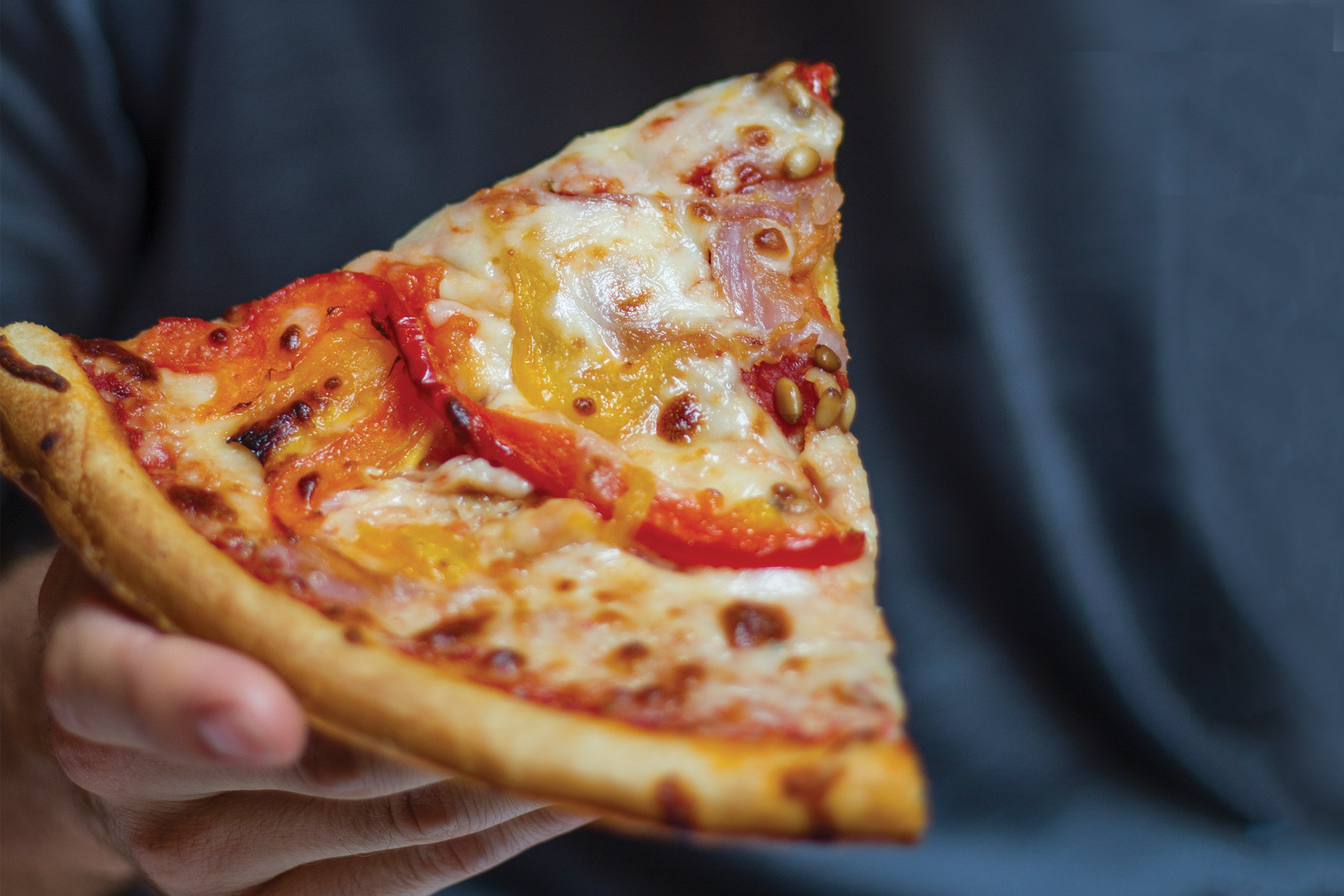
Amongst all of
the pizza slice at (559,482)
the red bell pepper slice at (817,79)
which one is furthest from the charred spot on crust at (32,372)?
the red bell pepper slice at (817,79)

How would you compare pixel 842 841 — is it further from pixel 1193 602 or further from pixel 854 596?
pixel 1193 602

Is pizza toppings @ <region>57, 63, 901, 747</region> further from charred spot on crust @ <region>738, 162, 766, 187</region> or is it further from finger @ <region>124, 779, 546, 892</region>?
finger @ <region>124, 779, 546, 892</region>

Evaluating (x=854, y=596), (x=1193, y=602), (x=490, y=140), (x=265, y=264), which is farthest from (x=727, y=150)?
(x=1193, y=602)

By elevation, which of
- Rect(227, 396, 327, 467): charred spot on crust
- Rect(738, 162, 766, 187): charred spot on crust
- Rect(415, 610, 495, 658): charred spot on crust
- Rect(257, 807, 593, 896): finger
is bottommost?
Rect(257, 807, 593, 896): finger

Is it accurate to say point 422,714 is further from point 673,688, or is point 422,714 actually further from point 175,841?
point 175,841

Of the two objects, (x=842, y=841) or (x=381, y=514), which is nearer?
(x=842, y=841)

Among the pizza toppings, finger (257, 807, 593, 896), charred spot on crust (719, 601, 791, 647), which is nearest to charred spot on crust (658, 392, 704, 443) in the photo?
the pizza toppings

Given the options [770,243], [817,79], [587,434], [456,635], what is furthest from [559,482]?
[817,79]

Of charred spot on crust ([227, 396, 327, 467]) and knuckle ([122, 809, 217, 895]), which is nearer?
charred spot on crust ([227, 396, 327, 467])

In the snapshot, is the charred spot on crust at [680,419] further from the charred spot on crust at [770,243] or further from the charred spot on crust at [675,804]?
the charred spot on crust at [675,804]
